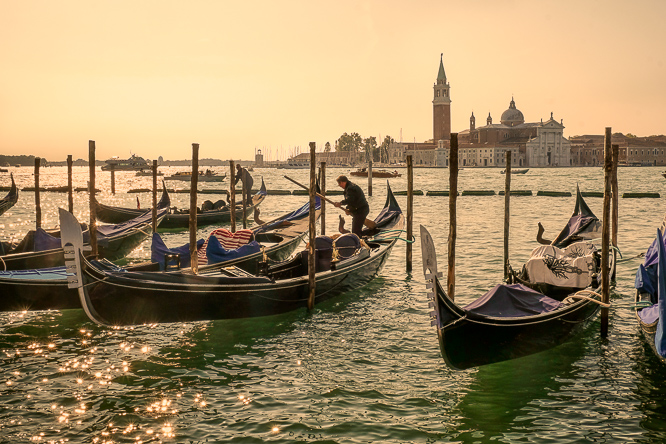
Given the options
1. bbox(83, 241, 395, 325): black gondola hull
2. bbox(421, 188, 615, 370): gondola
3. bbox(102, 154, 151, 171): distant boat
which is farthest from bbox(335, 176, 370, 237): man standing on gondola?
bbox(102, 154, 151, 171): distant boat

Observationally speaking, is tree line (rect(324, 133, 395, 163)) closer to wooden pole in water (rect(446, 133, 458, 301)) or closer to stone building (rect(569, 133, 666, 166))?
stone building (rect(569, 133, 666, 166))

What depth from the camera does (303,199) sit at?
32.7 metres

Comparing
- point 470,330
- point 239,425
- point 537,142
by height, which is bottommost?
point 239,425

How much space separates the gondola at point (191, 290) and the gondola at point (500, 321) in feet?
7.34

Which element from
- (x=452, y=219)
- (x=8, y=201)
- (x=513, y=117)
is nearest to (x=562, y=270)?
(x=452, y=219)

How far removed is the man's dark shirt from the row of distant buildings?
3603 inches

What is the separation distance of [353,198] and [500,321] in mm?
5043

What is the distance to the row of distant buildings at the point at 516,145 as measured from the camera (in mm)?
101250

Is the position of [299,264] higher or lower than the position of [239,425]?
higher

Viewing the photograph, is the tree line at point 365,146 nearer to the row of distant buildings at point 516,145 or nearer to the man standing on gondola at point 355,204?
the row of distant buildings at point 516,145

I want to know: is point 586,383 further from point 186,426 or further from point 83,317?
point 83,317

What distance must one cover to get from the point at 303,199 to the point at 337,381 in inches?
1084

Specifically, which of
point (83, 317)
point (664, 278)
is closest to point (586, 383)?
point (664, 278)

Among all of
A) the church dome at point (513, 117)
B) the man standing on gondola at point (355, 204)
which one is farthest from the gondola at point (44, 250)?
the church dome at point (513, 117)
